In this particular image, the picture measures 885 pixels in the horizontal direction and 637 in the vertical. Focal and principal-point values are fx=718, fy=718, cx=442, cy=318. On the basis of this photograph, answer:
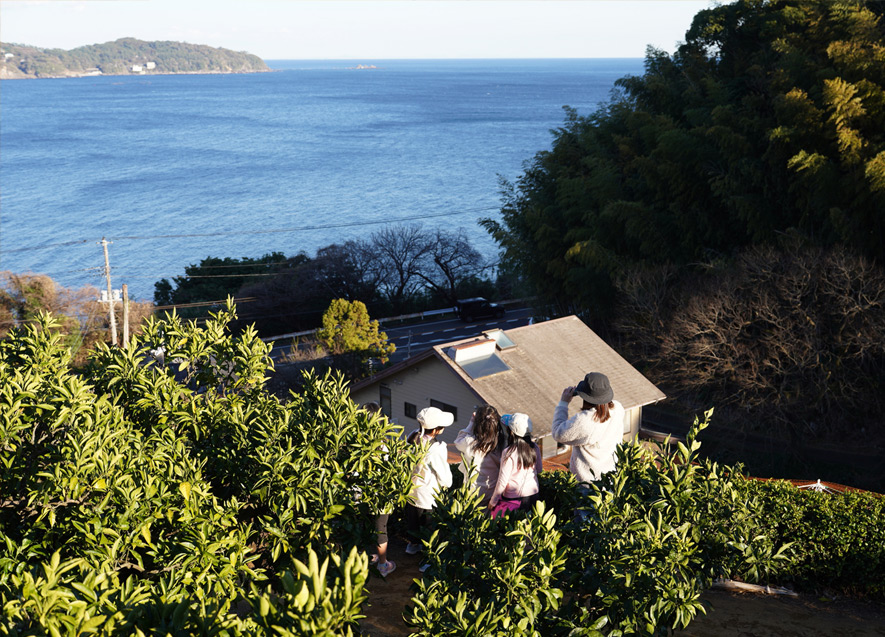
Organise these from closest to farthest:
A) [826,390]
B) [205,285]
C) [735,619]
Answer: [735,619], [826,390], [205,285]

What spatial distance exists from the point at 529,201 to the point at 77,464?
25.1 m

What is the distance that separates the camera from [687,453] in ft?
15.2

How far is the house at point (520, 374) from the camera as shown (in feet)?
46.8

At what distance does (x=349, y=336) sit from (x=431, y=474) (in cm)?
1982

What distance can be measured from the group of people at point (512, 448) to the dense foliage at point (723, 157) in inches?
604

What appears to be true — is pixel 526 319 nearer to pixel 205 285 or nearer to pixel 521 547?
pixel 205 285

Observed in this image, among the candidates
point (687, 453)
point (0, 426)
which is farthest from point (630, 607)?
point (0, 426)

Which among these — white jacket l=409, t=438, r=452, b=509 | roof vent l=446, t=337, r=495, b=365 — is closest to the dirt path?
white jacket l=409, t=438, r=452, b=509

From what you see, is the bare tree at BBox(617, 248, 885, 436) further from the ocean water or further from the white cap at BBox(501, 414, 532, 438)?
the ocean water

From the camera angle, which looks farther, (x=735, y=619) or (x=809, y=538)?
(x=809, y=538)

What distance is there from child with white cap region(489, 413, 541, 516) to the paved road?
25216 millimetres

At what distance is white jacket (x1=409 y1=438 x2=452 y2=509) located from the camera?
5.48 metres

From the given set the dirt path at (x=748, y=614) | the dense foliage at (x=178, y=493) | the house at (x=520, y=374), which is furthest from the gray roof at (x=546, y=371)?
the dense foliage at (x=178, y=493)

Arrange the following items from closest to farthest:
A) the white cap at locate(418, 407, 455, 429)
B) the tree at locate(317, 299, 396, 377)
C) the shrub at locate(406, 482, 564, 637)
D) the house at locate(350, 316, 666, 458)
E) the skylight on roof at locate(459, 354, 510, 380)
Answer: the shrub at locate(406, 482, 564, 637) < the white cap at locate(418, 407, 455, 429) < the house at locate(350, 316, 666, 458) < the skylight on roof at locate(459, 354, 510, 380) < the tree at locate(317, 299, 396, 377)
